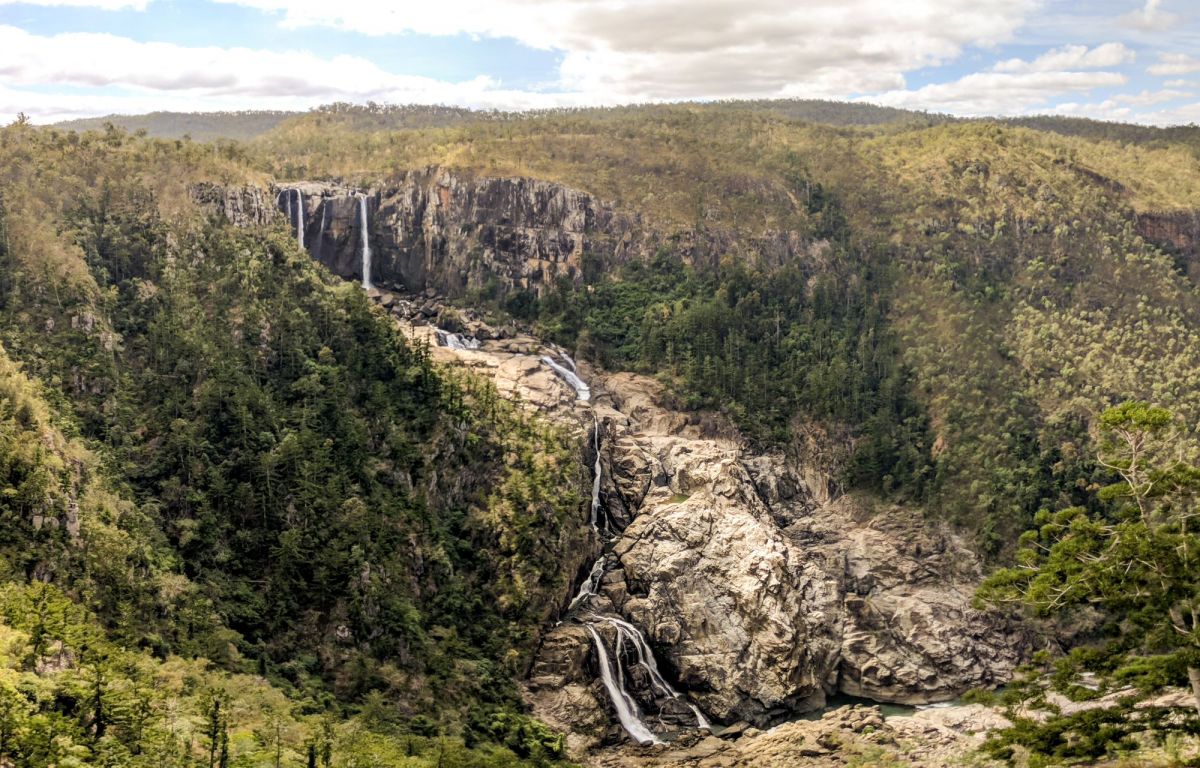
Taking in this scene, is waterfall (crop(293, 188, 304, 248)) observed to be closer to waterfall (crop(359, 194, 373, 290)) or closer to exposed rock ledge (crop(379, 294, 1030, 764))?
waterfall (crop(359, 194, 373, 290))

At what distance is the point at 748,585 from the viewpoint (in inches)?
2511

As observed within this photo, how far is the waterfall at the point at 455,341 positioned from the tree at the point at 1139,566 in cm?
6310

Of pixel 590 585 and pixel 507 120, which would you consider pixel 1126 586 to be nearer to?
pixel 590 585

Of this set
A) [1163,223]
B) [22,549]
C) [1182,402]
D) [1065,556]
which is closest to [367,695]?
[22,549]

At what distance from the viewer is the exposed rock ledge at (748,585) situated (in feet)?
197

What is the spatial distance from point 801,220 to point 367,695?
7385 centimetres

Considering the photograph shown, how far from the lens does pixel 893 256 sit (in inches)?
4082

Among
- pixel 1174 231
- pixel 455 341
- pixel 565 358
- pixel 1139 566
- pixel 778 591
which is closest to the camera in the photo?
pixel 1139 566

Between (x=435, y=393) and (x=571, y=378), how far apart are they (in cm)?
1871

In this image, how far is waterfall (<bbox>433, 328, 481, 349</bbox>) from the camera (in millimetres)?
85625

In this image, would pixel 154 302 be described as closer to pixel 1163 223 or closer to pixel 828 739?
pixel 828 739

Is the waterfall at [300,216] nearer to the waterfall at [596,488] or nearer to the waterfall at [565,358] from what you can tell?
the waterfall at [565,358]

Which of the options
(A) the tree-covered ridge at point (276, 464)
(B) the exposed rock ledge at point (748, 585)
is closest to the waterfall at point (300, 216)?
(B) the exposed rock ledge at point (748, 585)

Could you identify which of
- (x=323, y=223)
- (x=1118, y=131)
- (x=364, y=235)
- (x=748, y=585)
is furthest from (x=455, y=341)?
(x=1118, y=131)
